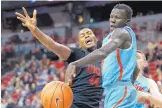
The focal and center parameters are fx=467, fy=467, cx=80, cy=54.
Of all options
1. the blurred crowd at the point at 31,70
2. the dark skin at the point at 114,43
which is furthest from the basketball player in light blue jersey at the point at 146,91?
the blurred crowd at the point at 31,70

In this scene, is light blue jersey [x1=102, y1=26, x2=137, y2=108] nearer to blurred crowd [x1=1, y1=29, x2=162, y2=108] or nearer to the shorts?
the shorts

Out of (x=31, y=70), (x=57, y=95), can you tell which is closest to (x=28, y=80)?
(x=31, y=70)

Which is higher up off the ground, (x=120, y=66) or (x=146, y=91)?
(x=120, y=66)

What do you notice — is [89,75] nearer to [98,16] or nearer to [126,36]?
[126,36]

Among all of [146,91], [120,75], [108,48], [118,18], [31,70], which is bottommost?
[31,70]

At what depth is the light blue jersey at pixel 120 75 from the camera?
3939 millimetres

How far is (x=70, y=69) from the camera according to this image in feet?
11.6

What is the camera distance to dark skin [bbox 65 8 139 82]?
141 inches

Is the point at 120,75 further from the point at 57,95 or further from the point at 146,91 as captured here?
the point at 146,91

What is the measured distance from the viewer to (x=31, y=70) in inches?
688

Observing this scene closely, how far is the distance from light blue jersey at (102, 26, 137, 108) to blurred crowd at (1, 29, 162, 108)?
8.00 m

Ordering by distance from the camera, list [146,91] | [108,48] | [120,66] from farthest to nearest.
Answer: [146,91] → [120,66] → [108,48]

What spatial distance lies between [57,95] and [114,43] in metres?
0.74

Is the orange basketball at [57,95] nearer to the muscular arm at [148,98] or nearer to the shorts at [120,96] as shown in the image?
the shorts at [120,96]
